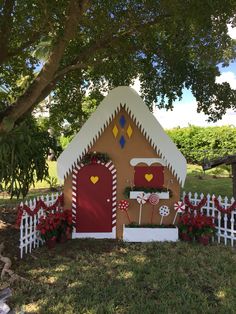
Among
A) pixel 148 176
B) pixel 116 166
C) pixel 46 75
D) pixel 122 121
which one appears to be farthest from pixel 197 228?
pixel 46 75

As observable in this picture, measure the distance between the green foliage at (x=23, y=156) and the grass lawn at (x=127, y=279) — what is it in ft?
8.29

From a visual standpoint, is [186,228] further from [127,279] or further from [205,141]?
[205,141]

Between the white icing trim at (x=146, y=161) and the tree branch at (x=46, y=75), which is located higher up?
the tree branch at (x=46, y=75)

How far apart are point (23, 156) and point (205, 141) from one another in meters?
20.6

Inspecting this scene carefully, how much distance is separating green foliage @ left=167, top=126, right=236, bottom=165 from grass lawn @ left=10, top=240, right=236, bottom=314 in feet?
60.7

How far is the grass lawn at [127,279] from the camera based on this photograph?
5.86 metres

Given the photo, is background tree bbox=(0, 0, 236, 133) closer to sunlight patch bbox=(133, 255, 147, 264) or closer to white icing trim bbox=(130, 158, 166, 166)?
white icing trim bbox=(130, 158, 166, 166)

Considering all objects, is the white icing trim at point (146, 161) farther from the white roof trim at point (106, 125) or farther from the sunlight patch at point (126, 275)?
the sunlight patch at point (126, 275)

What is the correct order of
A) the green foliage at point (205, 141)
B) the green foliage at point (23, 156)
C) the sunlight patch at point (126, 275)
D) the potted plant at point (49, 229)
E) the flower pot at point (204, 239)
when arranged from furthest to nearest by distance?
the green foliage at point (205, 141) < the green foliage at point (23, 156) < the flower pot at point (204, 239) < the potted plant at point (49, 229) < the sunlight patch at point (126, 275)

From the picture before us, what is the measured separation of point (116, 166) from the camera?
9.59 m

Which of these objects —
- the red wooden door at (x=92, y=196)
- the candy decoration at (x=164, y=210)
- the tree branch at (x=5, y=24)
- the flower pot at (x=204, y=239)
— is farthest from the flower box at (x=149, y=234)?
the tree branch at (x=5, y=24)

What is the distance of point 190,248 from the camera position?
28.6 ft

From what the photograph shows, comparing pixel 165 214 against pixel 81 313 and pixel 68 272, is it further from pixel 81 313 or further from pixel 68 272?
pixel 81 313

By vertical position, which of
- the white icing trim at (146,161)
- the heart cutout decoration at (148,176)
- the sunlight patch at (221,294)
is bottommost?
the sunlight patch at (221,294)
